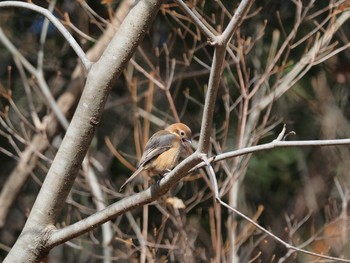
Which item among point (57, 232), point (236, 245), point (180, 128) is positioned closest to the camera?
point (57, 232)

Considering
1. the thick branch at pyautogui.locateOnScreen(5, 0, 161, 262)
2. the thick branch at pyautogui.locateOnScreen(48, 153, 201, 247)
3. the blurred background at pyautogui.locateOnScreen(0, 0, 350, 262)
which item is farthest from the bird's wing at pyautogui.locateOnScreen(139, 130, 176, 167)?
the blurred background at pyautogui.locateOnScreen(0, 0, 350, 262)

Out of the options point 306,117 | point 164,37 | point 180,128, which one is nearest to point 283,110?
point 306,117

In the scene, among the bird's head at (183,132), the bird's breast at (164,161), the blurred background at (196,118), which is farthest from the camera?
the blurred background at (196,118)

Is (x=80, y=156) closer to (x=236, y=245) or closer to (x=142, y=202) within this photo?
(x=142, y=202)

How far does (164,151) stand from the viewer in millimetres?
4078

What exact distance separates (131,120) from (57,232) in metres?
5.68

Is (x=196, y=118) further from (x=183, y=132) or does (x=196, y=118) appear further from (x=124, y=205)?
(x=124, y=205)

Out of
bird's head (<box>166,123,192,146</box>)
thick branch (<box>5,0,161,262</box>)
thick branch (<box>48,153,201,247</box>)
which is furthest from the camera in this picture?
bird's head (<box>166,123,192,146</box>)

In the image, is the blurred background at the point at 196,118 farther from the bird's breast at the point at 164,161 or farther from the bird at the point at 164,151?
the bird's breast at the point at 164,161

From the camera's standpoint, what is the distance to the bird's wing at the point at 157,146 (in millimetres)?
4043

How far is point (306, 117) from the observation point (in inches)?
336

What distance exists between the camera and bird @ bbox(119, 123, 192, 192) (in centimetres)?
403

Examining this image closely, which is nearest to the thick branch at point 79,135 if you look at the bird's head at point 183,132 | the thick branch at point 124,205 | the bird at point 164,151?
the thick branch at point 124,205

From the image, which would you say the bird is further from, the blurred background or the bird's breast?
the blurred background
